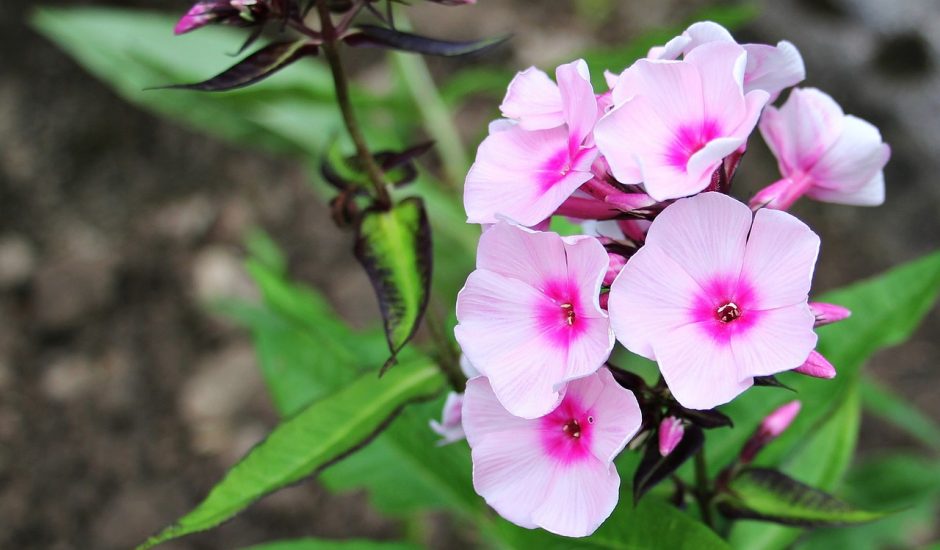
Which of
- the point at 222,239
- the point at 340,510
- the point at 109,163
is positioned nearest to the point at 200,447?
the point at 340,510

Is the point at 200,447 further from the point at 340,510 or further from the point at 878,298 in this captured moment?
the point at 878,298

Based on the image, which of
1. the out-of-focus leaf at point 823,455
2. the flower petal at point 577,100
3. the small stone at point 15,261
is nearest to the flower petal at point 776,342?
the flower petal at point 577,100

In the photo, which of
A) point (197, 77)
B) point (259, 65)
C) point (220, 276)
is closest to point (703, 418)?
point (259, 65)

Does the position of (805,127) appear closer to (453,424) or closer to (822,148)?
(822,148)

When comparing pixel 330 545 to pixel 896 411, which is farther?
pixel 896 411

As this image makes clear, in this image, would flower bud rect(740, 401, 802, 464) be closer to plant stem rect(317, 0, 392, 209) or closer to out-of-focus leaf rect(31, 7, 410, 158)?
plant stem rect(317, 0, 392, 209)

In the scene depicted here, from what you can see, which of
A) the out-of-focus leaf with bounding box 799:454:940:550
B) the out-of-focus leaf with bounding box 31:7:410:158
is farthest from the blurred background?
the out-of-focus leaf with bounding box 799:454:940:550

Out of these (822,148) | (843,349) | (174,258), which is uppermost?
(822,148)
